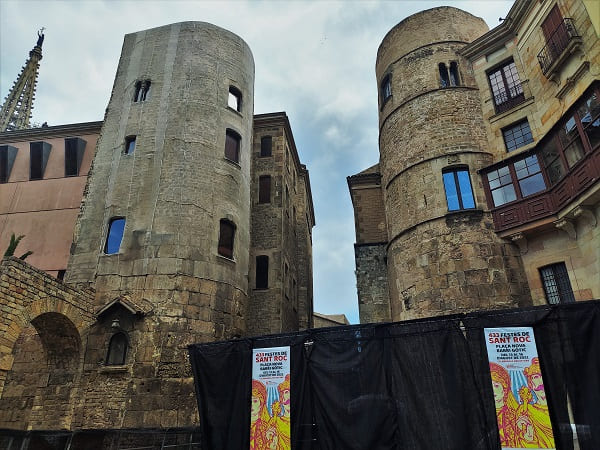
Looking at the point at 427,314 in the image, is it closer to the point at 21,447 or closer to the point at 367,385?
the point at 367,385

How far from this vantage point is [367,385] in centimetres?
727

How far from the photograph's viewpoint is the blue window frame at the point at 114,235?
1510cm

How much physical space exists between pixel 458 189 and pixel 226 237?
31.3 feet

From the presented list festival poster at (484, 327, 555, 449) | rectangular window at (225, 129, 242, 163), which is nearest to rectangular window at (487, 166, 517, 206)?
festival poster at (484, 327, 555, 449)

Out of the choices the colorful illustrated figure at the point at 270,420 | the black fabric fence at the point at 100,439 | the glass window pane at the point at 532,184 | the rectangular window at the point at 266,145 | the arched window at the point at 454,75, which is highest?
the rectangular window at the point at 266,145

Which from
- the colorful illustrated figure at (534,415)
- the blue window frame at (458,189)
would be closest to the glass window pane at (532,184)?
the blue window frame at (458,189)

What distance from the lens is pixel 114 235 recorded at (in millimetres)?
15344

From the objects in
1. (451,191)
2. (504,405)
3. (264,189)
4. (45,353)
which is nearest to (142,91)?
(264,189)

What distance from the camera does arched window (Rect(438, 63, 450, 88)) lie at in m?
16.5

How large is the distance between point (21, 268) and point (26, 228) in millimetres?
9416

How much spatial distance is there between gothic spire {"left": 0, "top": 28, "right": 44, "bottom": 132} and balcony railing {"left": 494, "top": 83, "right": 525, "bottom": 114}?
55.9 meters

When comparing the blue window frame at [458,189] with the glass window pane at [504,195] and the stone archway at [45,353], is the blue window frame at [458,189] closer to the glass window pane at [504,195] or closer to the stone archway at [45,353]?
the glass window pane at [504,195]

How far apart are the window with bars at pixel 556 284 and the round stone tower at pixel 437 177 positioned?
0.60 meters

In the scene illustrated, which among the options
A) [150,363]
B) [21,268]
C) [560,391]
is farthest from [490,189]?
[21,268]
